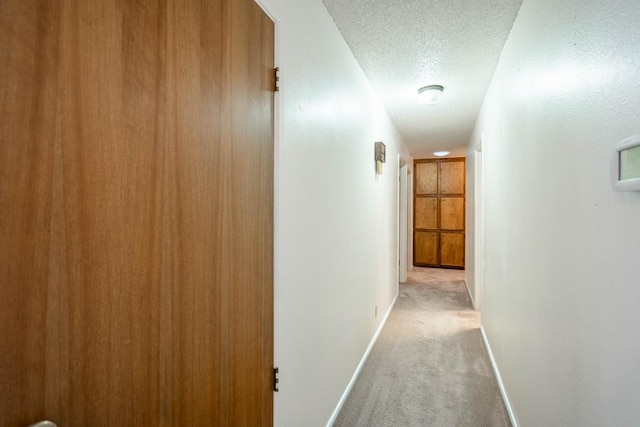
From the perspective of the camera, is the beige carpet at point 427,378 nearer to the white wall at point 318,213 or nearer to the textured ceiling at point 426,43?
the white wall at point 318,213

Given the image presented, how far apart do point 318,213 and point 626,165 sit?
1236 millimetres

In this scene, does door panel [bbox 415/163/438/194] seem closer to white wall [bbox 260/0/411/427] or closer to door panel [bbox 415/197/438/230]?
door panel [bbox 415/197/438/230]

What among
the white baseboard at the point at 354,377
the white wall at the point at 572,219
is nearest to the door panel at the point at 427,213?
the white baseboard at the point at 354,377

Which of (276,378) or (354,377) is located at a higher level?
(276,378)

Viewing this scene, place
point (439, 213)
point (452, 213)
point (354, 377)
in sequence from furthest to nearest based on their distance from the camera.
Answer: point (439, 213)
point (452, 213)
point (354, 377)

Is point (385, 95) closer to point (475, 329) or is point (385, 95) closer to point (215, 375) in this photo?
point (475, 329)

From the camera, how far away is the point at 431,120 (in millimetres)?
4234

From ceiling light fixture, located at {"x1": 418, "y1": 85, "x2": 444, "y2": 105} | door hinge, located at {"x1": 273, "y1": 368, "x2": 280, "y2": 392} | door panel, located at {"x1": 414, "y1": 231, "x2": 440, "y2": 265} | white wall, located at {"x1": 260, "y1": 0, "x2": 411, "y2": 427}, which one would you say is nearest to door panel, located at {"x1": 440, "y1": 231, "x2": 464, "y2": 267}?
door panel, located at {"x1": 414, "y1": 231, "x2": 440, "y2": 265}

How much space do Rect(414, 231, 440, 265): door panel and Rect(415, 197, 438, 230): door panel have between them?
0.61 feet

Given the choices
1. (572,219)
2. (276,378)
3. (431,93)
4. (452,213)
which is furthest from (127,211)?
(452,213)

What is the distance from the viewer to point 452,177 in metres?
7.27

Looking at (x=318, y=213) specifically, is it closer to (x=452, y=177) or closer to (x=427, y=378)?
(x=427, y=378)

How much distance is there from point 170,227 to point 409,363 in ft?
8.77

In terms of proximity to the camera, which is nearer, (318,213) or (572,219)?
(572,219)
